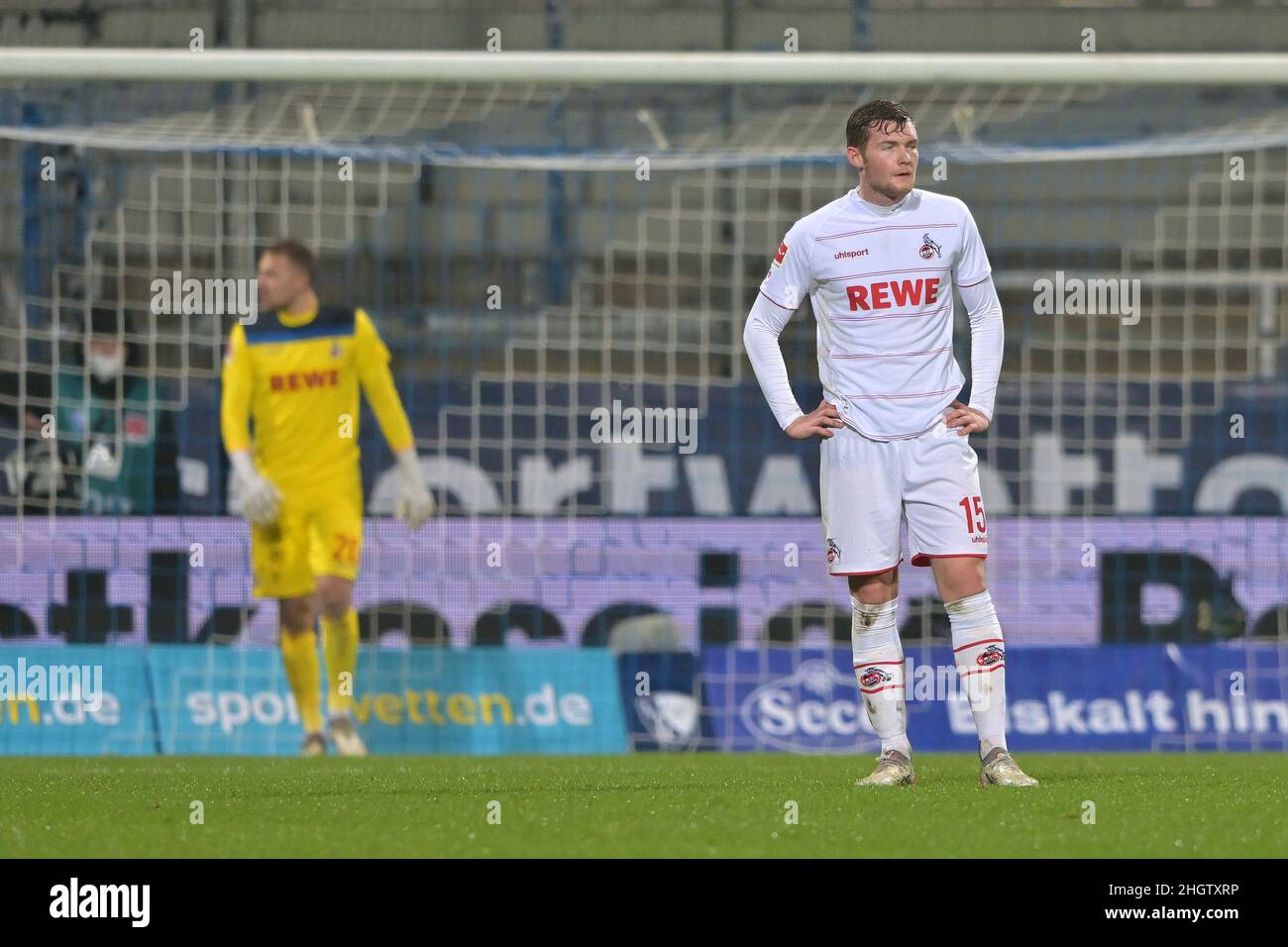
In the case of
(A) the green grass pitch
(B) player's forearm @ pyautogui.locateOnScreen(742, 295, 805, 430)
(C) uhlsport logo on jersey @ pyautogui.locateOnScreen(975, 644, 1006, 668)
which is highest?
(B) player's forearm @ pyautogui.locateOnScreen(742, 295, 805, 430)

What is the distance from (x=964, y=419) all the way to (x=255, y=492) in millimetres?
3951

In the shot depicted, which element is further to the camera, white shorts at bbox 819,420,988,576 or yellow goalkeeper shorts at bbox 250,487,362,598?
yellow goalkeeper shorts at bbox 250,487,362,598

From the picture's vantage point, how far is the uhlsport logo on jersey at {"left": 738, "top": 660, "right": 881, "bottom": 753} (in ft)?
28.3

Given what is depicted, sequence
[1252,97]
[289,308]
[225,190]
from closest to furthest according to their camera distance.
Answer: [289,308]
[225,190]
[1252,97]

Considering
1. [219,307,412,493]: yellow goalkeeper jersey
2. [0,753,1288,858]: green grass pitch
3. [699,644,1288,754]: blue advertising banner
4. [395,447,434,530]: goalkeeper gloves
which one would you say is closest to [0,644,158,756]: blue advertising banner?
[219,307,412,493]: yellow goalkeeper jersey

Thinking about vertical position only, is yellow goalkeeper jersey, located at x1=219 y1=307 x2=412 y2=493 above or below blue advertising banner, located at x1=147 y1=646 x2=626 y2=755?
above

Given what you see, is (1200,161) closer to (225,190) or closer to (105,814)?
(225,190)

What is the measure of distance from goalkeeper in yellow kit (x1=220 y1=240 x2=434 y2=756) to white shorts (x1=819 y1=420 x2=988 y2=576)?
344cm

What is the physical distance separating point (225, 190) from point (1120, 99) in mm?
6538

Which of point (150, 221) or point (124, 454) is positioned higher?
point (150, 221)

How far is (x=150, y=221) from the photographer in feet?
36.7

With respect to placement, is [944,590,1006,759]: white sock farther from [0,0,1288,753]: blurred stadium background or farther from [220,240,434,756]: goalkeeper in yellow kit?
[220,240,434,756]: goalkeeper in yellow kit

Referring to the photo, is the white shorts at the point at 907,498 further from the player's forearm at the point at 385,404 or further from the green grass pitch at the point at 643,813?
the player's forearm at the point at 385,404

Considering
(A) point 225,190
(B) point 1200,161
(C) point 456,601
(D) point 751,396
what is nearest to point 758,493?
(D) point 751,396
